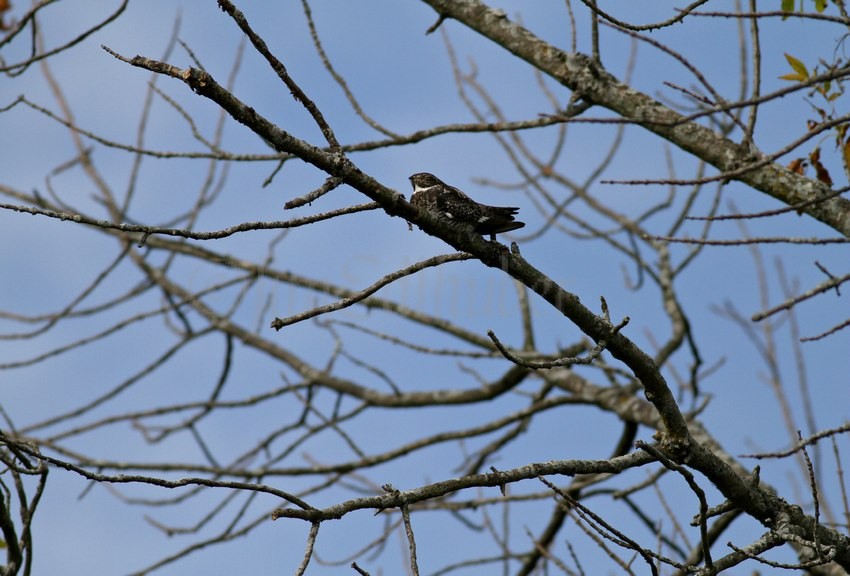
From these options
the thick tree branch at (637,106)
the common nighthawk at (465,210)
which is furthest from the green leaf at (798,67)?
the common nighthawk at (465,210)

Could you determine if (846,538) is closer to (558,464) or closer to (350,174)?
(558,464)

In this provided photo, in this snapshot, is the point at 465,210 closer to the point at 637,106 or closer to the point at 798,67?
the point at 798,67

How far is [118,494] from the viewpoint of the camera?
7848 mm

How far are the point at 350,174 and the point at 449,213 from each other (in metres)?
0.60

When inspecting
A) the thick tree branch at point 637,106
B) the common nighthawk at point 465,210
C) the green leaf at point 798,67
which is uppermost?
the thick tree branch at point 637,106

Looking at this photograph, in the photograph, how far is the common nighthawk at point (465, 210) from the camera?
3607 millimetres

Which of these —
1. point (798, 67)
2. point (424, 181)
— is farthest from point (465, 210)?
point (798, 67)

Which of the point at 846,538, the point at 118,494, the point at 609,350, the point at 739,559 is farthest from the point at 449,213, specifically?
the point at 118,494

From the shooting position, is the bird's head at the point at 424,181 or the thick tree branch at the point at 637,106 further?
the thick tree branch at the point at 637,106

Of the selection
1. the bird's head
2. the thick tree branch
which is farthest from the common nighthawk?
the thick tree branch

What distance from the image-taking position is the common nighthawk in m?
3.61

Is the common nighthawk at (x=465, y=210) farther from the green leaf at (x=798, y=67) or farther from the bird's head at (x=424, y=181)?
the green leaf at (x=798, y=67)

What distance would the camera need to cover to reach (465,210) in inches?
143

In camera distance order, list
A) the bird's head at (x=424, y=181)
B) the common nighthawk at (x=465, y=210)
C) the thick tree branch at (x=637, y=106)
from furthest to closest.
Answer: the thick tree branch at (x=637, y=106) < the bird's head at (x=424, y=181) < the common nighthawk at (x=465, y=210)
